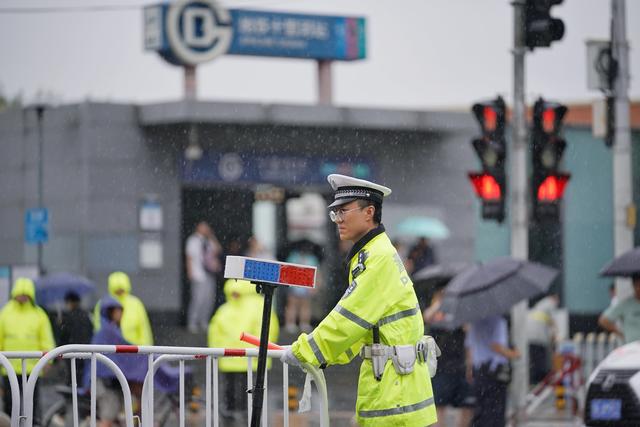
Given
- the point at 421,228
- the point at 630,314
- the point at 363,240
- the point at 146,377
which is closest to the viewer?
the point at 363,240

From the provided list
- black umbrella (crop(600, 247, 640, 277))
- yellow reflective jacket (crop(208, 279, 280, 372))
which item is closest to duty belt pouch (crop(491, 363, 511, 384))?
black umbrella (crop(600, 247, 640, 277))

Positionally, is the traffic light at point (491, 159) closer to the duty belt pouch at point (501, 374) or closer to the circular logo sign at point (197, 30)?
the duty belt pouch at point (501, 374)

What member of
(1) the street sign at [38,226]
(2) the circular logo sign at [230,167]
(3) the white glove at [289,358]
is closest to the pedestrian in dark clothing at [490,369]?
(3) the white glove at [289,358]

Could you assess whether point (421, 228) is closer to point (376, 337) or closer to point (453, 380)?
point (453, 380)

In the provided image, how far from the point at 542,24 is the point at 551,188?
1.72 meters

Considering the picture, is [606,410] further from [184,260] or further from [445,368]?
[184,260]

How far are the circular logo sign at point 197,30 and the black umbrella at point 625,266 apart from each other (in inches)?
647

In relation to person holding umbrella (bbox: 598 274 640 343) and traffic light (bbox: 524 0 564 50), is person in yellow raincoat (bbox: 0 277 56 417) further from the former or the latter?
traffic light (bbox: 524 0 564 50)

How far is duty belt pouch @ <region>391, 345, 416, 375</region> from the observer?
22.9ft

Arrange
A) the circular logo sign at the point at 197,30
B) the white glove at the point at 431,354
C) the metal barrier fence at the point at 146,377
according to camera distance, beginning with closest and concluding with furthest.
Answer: the white glove at the point at 431,354 → the metal barrier fence at the point at 146,377 → the circular logo sign at the point at 197,30

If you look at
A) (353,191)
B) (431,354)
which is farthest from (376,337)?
(353,191)

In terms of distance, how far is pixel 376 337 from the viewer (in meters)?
7.05

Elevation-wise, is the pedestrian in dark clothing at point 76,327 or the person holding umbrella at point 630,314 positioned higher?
the person holding umbrella at point 630,314

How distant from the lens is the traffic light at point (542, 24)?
15.0 m
